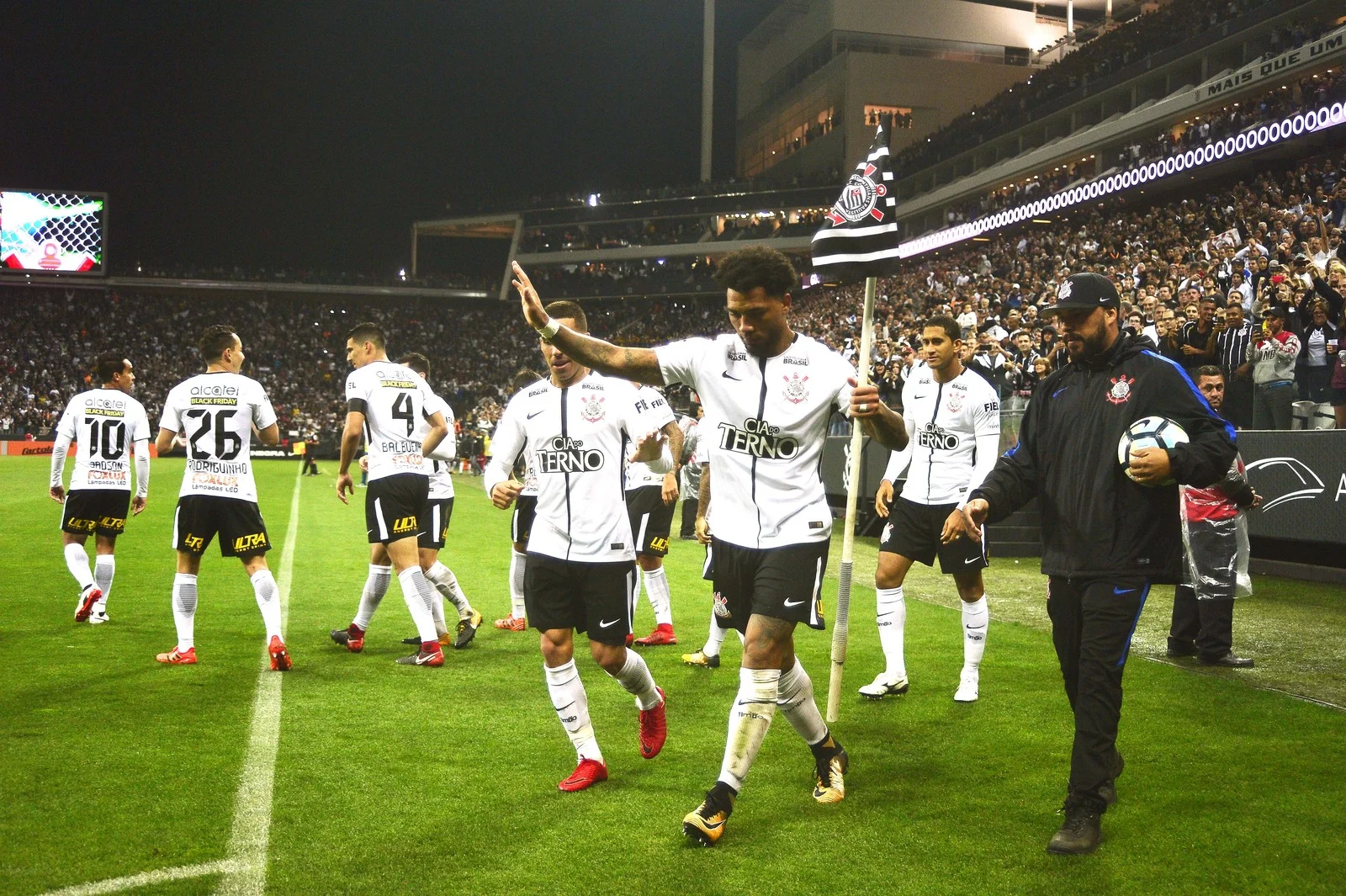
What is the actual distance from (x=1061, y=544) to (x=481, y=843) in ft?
8.85

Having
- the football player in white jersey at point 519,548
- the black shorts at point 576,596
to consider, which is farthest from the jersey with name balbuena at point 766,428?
the football player in white jersey at point 519,548

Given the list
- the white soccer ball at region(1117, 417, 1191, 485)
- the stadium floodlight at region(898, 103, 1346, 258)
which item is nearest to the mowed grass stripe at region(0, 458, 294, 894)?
the white soccer ball at region(1117, 417, 1191, 485)

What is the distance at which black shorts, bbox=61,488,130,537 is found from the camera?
9.42 meters

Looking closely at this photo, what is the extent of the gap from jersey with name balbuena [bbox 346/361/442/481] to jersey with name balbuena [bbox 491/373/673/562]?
2.41 meters

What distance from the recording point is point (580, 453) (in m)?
5.33

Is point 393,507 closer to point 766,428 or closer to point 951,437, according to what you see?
point 951,437

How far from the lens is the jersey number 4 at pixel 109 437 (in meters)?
9.38

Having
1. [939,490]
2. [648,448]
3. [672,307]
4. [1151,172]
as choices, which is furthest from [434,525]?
[672,307]

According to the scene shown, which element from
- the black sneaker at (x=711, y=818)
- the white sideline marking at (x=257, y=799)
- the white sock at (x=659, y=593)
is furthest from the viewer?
the white sock at (x=659, y=593)

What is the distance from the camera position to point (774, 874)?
3895 mm

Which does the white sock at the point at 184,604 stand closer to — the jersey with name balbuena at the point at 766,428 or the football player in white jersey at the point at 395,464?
the football player in white jersey at the point at 395,464

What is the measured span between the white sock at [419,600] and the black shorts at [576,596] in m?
2.82

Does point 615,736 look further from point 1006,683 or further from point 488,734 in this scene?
point 1006,683

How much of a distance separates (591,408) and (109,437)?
20.1 ft
